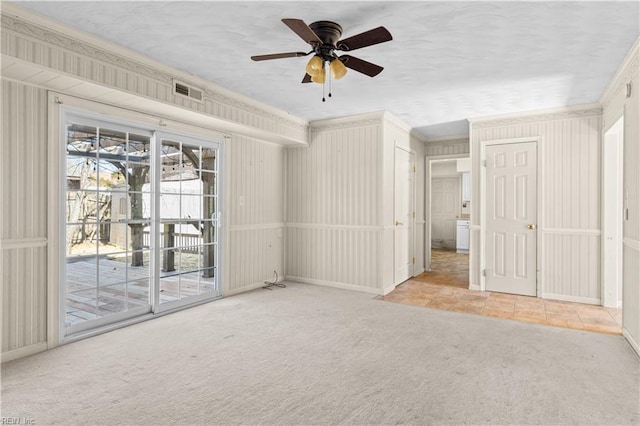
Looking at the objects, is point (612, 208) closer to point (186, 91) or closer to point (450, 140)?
point (450, 140)

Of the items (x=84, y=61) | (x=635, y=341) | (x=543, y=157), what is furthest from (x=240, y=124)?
(x=635, y=341)

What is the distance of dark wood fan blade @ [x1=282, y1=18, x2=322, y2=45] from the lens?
2.15 m

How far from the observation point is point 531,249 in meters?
5.02

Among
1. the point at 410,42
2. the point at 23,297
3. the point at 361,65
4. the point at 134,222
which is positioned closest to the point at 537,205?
the point at 410,42

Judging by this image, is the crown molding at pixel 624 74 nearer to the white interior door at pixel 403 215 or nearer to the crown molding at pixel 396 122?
the crown molding at pixel 396 122

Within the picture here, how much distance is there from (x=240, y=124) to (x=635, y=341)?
15.1 ft

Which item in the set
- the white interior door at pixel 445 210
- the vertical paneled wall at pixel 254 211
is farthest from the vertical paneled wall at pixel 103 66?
the white interior door at pixel 445 210

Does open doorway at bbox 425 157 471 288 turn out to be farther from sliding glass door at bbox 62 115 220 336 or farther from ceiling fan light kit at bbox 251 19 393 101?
ceiling fan light kit at bbox 251 19 393 101

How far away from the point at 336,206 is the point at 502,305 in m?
2.67

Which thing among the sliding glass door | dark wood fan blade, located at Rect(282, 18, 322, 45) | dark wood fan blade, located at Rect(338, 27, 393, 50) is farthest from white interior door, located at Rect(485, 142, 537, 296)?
the sliding glass door

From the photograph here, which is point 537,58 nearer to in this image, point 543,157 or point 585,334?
point 543,157

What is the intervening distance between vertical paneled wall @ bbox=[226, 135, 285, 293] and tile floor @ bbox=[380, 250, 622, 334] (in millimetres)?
1928

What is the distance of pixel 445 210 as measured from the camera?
10875mm

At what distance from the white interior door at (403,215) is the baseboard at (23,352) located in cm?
439
